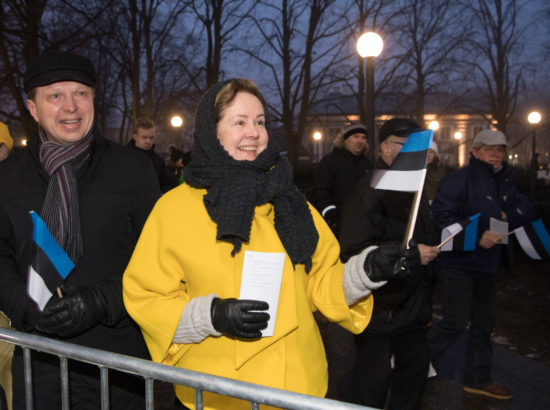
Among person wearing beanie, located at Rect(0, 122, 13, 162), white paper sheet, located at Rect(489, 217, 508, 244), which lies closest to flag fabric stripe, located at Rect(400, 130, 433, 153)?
white paper sheet, located at Rect(489, 217, 508, 244)

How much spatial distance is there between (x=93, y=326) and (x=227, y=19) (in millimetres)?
15378

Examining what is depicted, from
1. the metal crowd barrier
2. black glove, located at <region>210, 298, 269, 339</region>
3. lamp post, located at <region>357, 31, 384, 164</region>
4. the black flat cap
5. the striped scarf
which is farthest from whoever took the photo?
lamp post, located at <region>357, 31, 384, 164</region>

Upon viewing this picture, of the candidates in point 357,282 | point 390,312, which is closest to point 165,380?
point 357,282

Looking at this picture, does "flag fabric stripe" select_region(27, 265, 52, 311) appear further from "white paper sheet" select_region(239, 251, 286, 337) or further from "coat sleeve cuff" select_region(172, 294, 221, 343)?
"white paper sheet" select_region(239, 251, 286, 337)

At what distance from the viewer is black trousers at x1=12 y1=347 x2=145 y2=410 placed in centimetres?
221

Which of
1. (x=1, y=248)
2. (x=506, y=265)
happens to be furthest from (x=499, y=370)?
(x=1, y=248)

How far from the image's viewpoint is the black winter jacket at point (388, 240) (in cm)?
312

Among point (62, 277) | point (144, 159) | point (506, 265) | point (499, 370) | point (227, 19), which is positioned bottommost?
point (499, 370)

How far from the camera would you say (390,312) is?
3.12m

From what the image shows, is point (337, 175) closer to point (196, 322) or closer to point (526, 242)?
point (526, 242)

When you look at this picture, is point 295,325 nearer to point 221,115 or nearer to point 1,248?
point 221,115

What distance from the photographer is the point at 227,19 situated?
16031 mm

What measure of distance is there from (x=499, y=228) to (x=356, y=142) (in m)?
2.35

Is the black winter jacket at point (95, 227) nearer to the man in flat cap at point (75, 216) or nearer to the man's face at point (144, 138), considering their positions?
the man in flat cap at point (75, 216)
